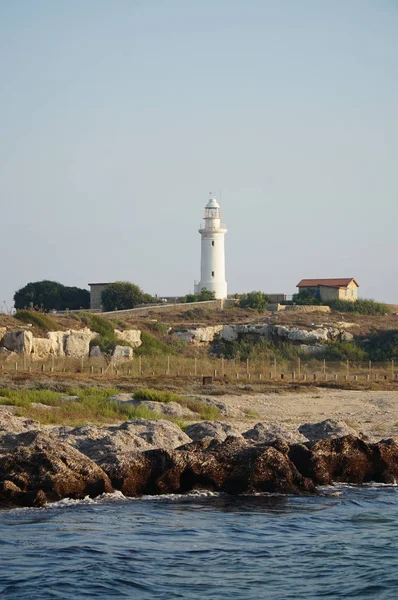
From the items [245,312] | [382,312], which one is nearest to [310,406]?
[245,312]

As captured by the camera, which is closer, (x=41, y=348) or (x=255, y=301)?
(x=41, y=348)

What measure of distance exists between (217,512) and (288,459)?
1920 millimetres

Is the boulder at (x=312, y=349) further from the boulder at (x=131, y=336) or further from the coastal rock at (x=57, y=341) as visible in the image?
the coastal rock at (x=57, y=341)

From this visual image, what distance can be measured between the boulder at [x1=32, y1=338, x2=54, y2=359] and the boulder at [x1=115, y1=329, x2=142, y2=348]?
6.27 metres

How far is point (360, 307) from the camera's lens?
72688mm

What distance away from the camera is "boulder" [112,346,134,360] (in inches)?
1776

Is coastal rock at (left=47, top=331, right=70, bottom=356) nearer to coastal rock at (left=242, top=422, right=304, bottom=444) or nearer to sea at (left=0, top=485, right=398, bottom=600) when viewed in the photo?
coastal rock at (left=242, top=422, right=304, bottom=444)

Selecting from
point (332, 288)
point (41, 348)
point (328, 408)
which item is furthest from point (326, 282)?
point (328, 408)

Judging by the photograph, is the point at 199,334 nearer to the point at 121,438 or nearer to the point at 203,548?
the point at 121,438

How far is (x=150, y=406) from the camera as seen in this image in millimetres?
23469

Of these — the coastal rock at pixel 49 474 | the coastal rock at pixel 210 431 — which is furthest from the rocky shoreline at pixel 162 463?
the coastal rock at pixel 210 431

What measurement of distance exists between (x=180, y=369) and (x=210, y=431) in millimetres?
21749

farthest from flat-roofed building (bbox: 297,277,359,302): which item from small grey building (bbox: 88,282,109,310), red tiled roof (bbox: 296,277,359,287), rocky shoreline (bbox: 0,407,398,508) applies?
rocky shoreline (bbox: 0,407,398,508)

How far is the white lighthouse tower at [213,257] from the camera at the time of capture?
2955 inches
